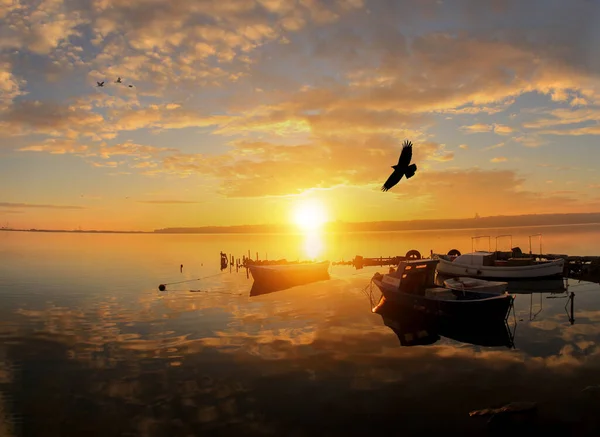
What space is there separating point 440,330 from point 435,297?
4.28 meters

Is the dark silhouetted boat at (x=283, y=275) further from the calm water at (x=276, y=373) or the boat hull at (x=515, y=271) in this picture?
the boat hull at (x=515, y=271)

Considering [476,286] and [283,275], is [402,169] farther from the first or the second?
[283,275]

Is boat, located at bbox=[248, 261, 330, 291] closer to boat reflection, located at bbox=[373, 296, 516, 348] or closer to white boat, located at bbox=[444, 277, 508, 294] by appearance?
boat reflection, located at bbox=[373, 296, 516, 348]

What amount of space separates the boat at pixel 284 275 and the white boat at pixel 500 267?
19.2 meters

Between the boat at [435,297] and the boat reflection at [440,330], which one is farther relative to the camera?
the boat at [435,297]

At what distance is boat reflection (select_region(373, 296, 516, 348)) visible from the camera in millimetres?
26047

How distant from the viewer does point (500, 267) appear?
55.7 meters

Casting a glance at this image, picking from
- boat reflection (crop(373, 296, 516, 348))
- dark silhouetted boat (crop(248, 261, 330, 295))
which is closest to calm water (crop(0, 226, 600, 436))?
boat reflection (crop(373, 296, 516, 348))

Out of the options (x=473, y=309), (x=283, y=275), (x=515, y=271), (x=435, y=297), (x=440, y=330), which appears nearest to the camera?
(x=440, y=330)

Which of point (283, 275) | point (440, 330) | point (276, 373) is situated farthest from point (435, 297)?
point (283, 275)

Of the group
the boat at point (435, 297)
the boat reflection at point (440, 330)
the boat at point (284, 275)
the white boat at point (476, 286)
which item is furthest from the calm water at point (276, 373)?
the boat at point (284, 275)

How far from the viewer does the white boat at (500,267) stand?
5359cm

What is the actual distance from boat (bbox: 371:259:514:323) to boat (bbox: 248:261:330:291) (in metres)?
18.5

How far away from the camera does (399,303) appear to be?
37188mm
